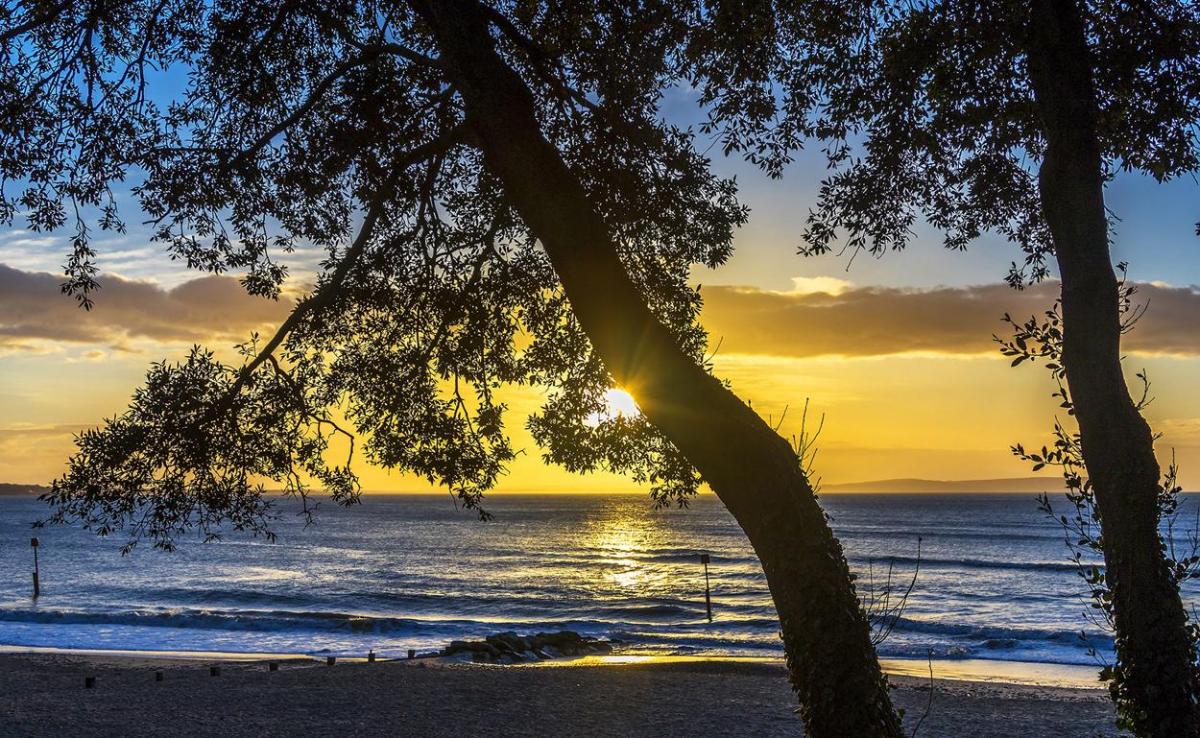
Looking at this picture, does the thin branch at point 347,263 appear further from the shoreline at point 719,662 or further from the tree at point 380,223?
the shoreline at point 719,662

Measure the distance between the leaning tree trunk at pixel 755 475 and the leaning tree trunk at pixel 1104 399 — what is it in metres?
2.81

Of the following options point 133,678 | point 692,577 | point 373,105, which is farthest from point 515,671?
point 692,577

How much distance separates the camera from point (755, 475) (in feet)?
15.8

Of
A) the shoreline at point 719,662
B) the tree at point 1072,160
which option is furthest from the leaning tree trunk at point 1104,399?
the shoreline at point 719,662

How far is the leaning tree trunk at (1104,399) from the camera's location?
6.50 m

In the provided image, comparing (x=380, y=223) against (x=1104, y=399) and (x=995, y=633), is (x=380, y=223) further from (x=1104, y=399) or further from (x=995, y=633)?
(x=995, y=633)

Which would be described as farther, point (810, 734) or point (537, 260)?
point (537, 260)

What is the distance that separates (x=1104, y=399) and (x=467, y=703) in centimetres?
1476

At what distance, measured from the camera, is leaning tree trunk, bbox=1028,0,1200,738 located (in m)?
6.50

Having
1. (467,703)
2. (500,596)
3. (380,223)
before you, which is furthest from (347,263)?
(500,596)

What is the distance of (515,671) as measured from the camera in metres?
22.5

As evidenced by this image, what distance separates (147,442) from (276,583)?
171 feet

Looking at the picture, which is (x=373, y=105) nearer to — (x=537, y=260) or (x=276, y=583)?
(x=537, y=260)

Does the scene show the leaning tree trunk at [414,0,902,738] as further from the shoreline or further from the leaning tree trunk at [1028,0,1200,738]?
the shoreline
